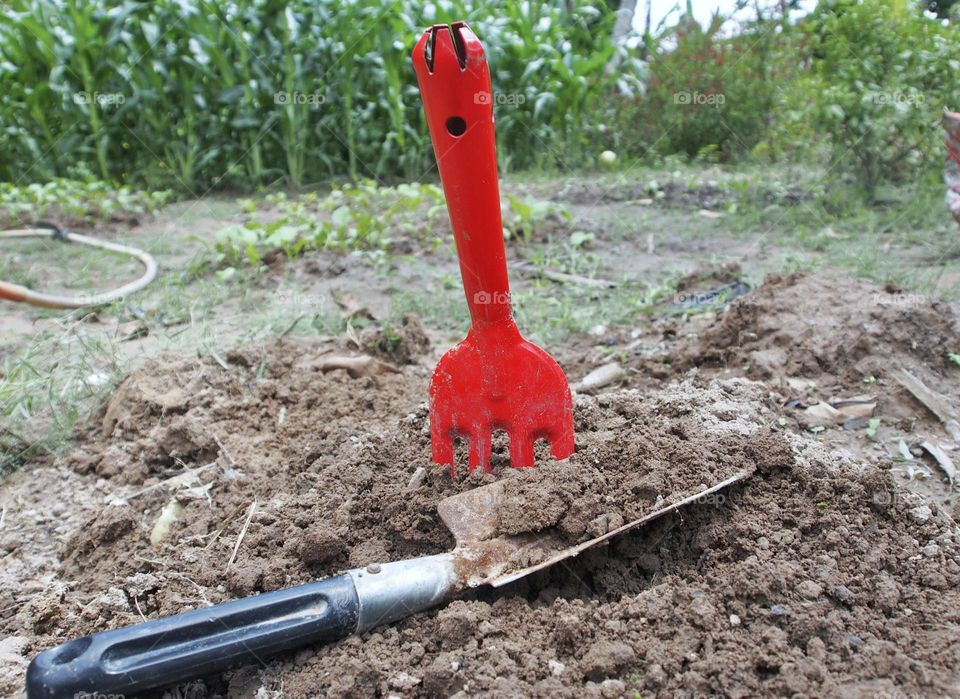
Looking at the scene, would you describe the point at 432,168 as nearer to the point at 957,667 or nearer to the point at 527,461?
the point at 527,461

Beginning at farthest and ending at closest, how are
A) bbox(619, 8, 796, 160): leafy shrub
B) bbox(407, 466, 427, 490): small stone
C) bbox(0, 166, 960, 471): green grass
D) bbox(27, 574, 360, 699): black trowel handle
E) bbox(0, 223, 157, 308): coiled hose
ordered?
bbox(619, 8, 796, 160): leafy shrub < bbox(0, 223, 157, 308): coiled hose < bbox(0, 166, 960, 471): green grass < bbox(407, 466, 427, 490): small stone < bbox(27, 574, 360, 699): black trowel handle

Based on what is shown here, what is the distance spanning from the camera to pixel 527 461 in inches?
73.9

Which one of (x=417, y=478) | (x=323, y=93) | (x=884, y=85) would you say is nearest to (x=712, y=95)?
(x=884, y=85)

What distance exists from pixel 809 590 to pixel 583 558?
450mm

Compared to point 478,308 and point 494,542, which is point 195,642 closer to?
point 494,542

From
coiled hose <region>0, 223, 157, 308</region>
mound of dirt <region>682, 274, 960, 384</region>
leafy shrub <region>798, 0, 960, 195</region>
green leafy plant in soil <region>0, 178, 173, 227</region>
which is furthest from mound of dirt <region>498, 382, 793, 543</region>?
green leafy plant in soil <region>0, 178, 173, 227</region>

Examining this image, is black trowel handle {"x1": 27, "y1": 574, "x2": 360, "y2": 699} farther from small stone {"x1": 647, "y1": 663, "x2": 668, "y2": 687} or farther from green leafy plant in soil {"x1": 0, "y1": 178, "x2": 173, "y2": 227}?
green leafy plant in soil {"x1": 0, "y1": 178, "x2": 173, "y2": 227}

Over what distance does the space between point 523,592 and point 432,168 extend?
224 inches

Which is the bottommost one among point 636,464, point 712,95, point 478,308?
point 636,464

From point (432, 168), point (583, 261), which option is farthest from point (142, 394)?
point (432, 168)

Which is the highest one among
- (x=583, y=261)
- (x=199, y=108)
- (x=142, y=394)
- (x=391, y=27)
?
(x=391, y=27)

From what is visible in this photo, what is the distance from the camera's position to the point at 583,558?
1.73m

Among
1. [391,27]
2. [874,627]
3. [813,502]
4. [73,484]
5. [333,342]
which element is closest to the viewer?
[874,627]

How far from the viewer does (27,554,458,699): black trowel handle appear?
1301 millimetres
